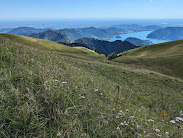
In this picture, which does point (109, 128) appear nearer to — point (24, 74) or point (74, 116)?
point (74, 116)

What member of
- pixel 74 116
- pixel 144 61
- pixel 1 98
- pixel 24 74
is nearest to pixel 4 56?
pixel 24 74

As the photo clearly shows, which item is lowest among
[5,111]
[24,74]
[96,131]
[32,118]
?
[96,131]

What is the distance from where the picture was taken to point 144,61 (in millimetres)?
44031

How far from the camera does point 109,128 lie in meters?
3.21

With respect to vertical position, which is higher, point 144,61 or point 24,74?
point 24,74

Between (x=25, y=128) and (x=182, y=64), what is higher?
(x=25, y=128)

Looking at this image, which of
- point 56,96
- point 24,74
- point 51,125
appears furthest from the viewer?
point 24,74

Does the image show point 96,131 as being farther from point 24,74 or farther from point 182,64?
point 182,64

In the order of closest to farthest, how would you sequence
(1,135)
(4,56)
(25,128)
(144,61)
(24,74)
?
(1,135) < (25,128) < (24,74) < (4,56) < (144,61)

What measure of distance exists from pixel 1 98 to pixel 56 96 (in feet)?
5.02

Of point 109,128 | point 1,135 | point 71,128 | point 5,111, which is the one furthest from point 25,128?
point 109,128

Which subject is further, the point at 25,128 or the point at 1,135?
the point at 25,128

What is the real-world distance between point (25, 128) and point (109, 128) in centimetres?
219

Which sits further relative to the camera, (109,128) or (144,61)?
(144,61)
